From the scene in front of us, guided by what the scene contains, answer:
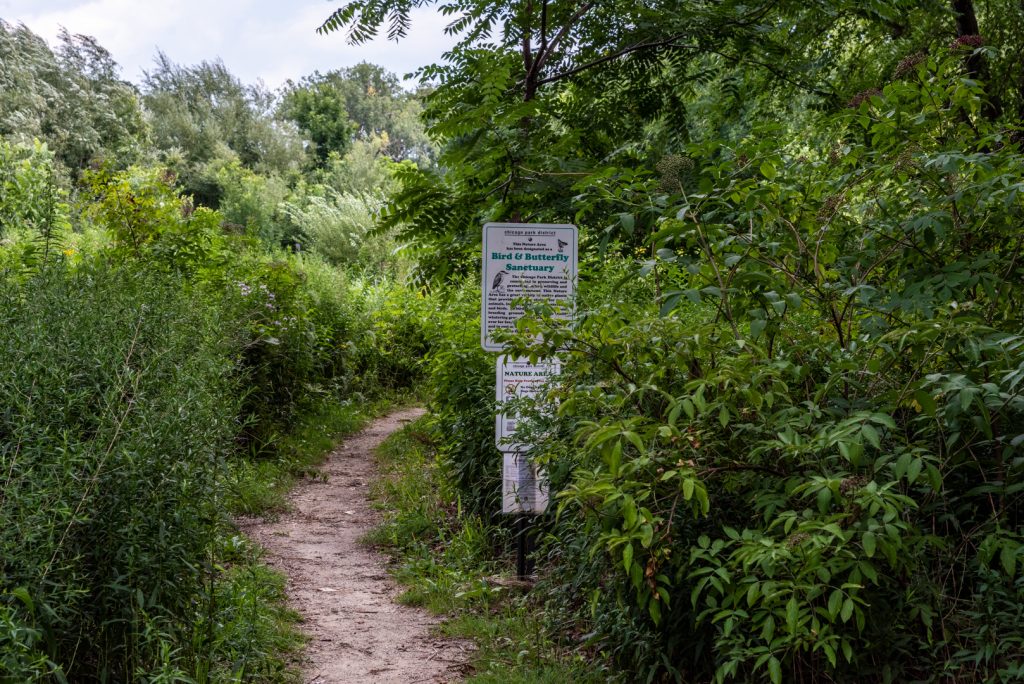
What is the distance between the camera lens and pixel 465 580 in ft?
20.4

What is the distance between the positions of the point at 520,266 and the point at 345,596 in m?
2.61

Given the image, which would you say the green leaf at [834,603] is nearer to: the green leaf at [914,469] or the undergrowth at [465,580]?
the green leaf at [914,469]

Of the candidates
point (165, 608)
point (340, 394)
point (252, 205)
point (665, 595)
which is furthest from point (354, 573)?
point (252, 205)

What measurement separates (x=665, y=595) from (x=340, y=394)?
1091cm

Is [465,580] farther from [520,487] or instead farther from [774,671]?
[774,671]

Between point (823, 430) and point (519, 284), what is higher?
point (519, 284)

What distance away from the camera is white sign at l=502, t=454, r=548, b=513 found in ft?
19.8

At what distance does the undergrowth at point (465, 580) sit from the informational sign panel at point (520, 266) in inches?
64.4

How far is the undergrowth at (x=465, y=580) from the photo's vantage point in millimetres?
4648

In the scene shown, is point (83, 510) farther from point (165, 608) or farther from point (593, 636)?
point (593, 636)

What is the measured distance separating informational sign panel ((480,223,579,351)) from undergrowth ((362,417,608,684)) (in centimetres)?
164

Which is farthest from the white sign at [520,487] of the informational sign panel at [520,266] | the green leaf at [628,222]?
the green leaf at [628,222]

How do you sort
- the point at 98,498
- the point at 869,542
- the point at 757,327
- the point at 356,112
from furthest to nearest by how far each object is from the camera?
1. the point at 356,112
2. the point at 98,498
3. the point at 757,327
4. the point at 869,542

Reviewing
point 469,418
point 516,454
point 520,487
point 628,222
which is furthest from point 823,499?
point 469,418
